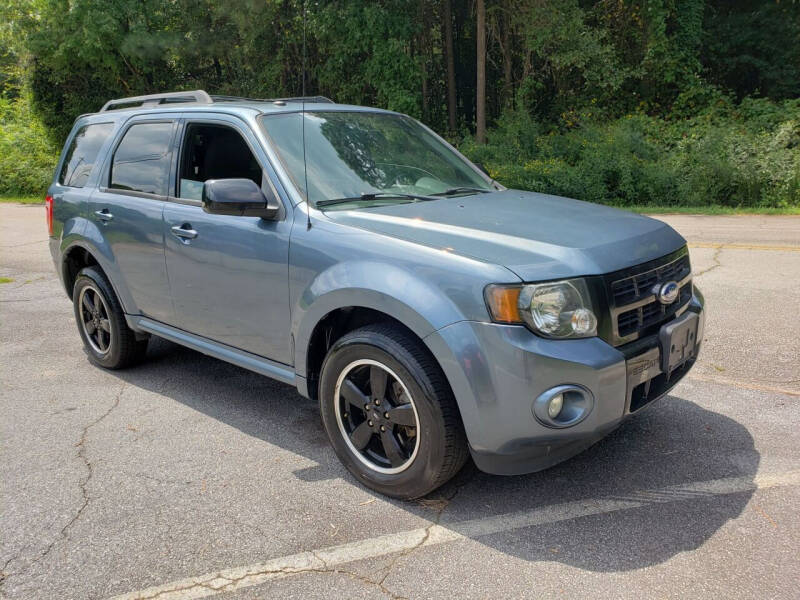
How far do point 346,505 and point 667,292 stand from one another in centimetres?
184

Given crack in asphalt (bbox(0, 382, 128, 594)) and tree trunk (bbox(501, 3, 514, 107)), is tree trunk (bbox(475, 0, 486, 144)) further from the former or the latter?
crack in asphalt (bbox(0, 382, 128, 594))

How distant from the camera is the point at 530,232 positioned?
11.0 feet

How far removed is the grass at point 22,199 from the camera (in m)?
22.3

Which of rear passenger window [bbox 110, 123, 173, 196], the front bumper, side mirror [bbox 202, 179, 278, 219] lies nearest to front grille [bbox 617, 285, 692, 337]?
the front bumper

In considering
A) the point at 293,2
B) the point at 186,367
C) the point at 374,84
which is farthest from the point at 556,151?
the point at 186,367

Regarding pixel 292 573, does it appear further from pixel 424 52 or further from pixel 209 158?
pixel 424 52

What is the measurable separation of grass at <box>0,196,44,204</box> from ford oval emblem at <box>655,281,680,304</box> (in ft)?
73.5

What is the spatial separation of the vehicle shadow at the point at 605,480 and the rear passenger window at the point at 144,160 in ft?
4.81

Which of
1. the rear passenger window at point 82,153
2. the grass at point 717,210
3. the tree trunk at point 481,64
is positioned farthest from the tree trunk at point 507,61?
the rear passenger window at point 82,153

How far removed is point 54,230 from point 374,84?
18880mm

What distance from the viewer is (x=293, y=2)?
23828mm

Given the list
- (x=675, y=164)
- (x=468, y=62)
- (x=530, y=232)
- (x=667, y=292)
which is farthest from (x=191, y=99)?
(x=468, y=62)

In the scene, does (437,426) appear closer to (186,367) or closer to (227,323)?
(227,323)

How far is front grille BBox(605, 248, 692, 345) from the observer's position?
3.13 metres
